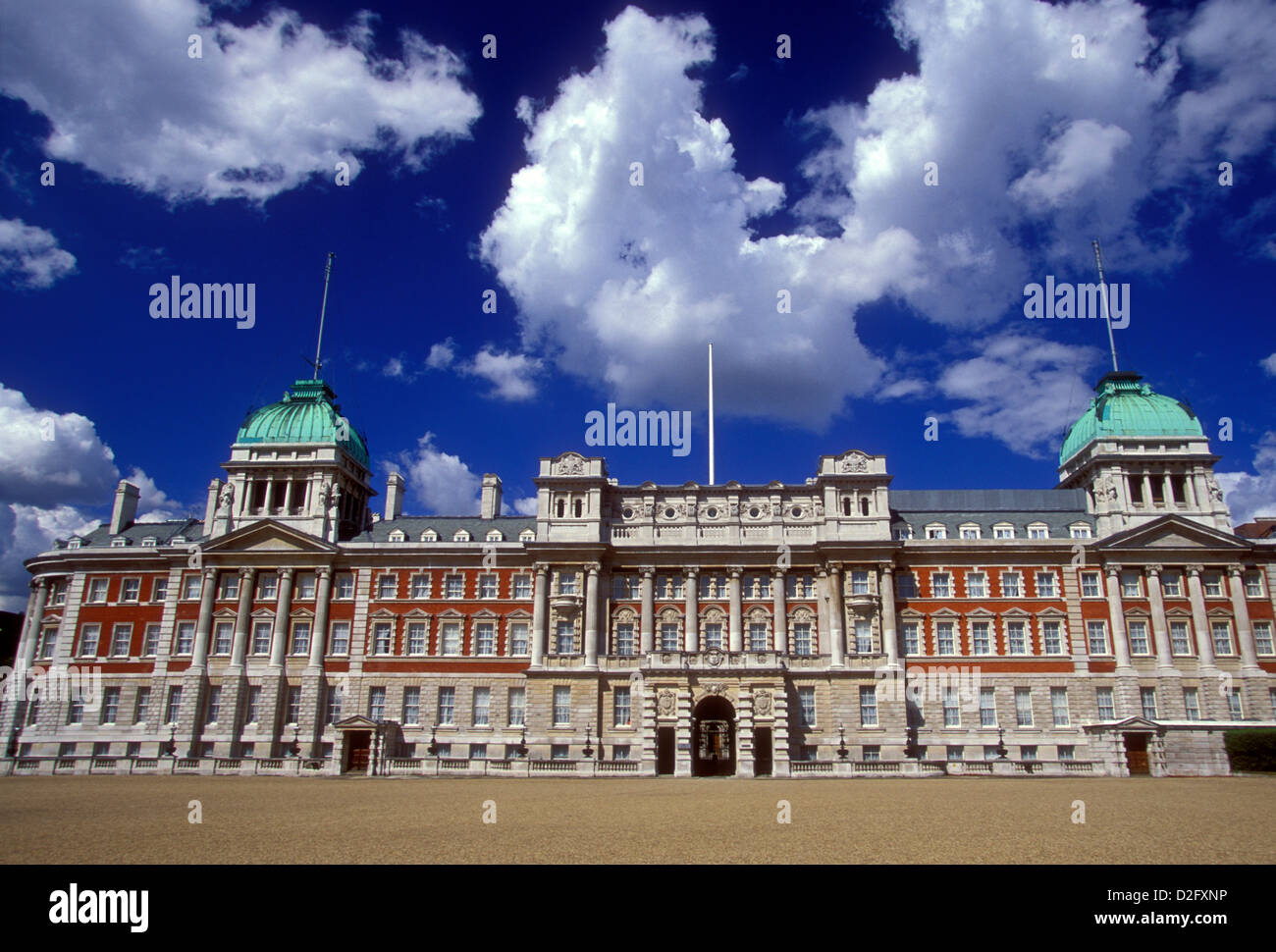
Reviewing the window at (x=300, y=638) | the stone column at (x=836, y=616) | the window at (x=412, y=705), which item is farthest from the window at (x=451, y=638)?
the stone column at (x=836, y=616)

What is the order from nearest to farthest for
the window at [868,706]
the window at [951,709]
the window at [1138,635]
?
the window at [868,706]
the window at [951,709]
the window at [1138,635]

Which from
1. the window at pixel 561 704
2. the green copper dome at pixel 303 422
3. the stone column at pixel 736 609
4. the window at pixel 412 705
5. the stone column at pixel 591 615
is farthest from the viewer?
the green copper dome at pixel 303 422

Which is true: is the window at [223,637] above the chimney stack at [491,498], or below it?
below

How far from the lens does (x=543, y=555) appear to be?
204 feet

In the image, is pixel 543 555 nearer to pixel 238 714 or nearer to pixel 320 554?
pixel 320 554

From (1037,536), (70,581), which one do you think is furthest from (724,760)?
(70,581)

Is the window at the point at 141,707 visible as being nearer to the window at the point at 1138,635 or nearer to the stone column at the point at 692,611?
the stone column at the point at 692,611

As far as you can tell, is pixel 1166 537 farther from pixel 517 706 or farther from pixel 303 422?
pixel 303 422

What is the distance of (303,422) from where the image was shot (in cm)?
7031

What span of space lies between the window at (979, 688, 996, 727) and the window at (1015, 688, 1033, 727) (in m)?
1.53

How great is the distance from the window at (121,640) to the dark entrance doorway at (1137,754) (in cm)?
6975

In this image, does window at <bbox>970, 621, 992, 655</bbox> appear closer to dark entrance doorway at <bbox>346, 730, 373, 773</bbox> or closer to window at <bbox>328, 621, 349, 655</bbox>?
dark entrance doorway at <bbox>346, 730, 373, 773</bbox>

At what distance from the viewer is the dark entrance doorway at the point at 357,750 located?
5500cm
